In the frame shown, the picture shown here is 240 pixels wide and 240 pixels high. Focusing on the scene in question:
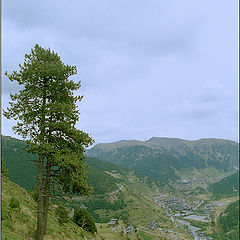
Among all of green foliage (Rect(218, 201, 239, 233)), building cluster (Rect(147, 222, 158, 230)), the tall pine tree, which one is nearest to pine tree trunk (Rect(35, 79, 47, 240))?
the tall pine tree

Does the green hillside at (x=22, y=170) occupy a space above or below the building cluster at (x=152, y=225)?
above

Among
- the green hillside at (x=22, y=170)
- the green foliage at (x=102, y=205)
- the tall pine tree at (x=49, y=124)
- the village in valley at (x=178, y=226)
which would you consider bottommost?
the village in valley at (x=178, y=226)

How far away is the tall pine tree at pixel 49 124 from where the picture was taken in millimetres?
14102

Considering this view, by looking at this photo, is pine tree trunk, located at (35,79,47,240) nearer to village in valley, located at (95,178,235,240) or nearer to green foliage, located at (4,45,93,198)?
green foliage, located at (4,45,93,198)

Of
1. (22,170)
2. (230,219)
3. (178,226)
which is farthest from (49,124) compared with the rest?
(230,219)

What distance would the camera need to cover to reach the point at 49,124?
566 inches

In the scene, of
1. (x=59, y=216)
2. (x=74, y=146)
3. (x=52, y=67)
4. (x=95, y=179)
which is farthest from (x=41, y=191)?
(x=95, y=179)

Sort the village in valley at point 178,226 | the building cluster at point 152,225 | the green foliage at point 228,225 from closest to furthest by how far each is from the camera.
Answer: the village in valley at point 178,226, the building cluster at point 152,225, the green foliage at point 228,225

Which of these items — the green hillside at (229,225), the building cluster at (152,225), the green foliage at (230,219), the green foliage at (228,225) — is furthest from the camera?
the green foliage at (230,219)

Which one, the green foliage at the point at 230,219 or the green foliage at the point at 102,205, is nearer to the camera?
the green foliage at the point at 102,205

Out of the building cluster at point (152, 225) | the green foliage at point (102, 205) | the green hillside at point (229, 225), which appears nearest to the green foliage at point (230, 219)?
the green hillside at point (229, 225)

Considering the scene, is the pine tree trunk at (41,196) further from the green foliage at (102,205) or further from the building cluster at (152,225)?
the building cluster at (152,225)

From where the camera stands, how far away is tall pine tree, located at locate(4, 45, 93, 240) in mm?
14102

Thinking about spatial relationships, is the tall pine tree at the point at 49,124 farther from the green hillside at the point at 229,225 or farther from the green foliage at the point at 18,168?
the green hillside at the point at 229,225
